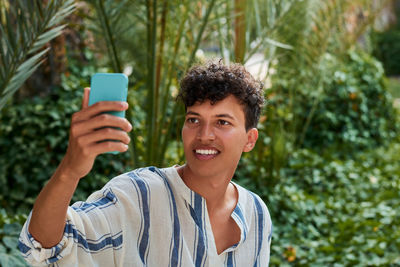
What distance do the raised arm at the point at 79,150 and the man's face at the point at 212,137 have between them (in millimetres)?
473

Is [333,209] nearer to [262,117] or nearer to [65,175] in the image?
[262,117]

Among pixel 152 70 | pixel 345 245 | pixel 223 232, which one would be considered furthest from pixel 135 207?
pixel 345 245

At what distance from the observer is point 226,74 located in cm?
161

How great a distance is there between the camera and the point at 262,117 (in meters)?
4.77

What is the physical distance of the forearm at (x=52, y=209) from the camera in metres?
1.10

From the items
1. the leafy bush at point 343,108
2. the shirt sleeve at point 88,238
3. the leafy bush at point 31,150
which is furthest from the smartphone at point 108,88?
the leafy bush at point 343,108

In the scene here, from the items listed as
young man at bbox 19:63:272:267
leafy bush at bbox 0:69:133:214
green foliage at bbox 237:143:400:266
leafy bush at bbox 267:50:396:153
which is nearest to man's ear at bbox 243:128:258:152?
young man at bbox 19:63:272:267

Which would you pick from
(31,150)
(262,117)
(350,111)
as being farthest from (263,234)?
(350,111)

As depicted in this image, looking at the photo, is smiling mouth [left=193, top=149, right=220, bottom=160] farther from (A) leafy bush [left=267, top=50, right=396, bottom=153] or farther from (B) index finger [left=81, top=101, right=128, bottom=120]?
(A) leafy bush [left=267, top=50, right=396, bottom=153]

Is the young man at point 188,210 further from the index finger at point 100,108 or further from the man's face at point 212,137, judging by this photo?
the index finger at point 100,108

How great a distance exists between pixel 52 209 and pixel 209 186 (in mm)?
581

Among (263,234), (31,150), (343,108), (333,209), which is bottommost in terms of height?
(333,209)

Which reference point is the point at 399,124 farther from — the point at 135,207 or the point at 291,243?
the point at 135,207

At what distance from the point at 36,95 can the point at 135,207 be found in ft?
9.83
